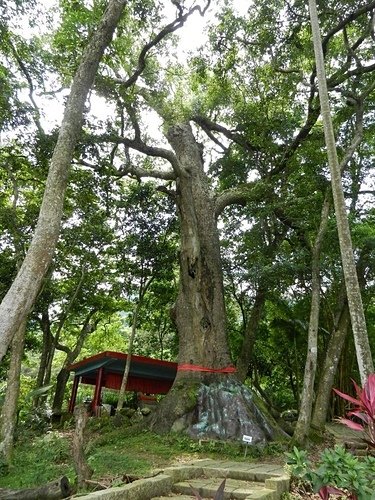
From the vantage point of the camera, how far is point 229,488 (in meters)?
A: 4.39

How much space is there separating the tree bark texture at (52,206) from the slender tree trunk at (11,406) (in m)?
1.75

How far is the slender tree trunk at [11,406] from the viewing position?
259 inches

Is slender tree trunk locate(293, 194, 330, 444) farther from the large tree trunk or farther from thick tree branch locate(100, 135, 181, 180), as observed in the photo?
thick tree branch locate(100, 135, 181, 180)

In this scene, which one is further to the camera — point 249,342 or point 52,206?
point 249,342

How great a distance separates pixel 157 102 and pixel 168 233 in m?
3.72

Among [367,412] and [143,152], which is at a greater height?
[143,152]

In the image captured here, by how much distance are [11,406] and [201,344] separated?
3.94 meters

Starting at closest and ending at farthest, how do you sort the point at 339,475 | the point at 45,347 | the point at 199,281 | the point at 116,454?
the point at 339,475, the point at 116,454, the point at 199,281, the point at 45,347

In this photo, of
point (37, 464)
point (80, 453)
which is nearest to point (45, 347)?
point (37, 464)

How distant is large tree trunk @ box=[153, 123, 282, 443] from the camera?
7.84 metres

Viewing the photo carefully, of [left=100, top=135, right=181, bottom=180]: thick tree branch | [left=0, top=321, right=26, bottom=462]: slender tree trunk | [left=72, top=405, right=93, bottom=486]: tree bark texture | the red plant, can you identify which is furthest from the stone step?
[left=100, top=135, right=181, bottom=180]: thick tree branch

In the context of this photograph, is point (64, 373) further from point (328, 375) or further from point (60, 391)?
point (328, 375)

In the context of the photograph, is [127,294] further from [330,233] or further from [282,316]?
[330,233]

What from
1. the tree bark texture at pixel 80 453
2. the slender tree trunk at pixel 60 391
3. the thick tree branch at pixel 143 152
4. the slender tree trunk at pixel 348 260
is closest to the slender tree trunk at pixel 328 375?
the slender tree trunk at pixel 348 260
